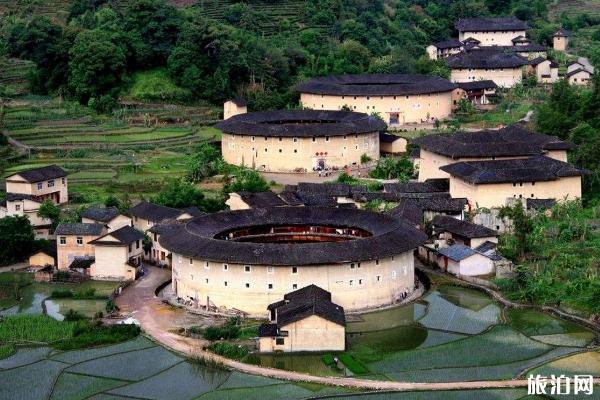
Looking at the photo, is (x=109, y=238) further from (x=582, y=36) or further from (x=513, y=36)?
(x=582, y=36)

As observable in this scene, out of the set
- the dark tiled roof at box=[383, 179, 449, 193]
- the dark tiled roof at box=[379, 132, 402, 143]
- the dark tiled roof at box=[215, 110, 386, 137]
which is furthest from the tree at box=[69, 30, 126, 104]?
the dark tiled roof at box=[383, 179, 449, 193]

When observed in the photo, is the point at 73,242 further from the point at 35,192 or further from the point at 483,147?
the point at 483,147

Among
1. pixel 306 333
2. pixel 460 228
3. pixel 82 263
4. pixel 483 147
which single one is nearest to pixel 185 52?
pixel 483 147

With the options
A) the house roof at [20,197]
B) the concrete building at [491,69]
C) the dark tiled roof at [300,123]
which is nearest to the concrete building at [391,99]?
the dark tiled roof at [300,123]

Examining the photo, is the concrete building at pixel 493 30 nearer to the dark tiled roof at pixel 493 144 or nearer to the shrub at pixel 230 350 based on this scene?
the dark tiled roof at pixel 493 144

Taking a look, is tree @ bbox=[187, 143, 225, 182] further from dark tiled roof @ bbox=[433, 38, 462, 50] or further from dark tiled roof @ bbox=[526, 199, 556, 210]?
dark tiled roof @ bbox=[433, 38, 462, 50]

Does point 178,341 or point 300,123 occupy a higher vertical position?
point 300,123
